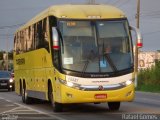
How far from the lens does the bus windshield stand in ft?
60.0

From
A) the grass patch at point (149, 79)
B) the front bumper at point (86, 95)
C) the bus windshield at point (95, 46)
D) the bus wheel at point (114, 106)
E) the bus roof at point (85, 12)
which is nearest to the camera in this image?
the front bumper at point (86, 95)

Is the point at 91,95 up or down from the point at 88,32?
down

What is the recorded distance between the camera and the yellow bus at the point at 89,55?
18.1 metres

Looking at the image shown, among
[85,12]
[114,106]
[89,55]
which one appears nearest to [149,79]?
[114,106]

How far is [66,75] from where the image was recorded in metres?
18.2

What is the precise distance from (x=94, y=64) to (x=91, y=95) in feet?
3.35

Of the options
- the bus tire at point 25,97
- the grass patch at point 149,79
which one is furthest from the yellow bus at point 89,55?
the grass patch at point 149,79

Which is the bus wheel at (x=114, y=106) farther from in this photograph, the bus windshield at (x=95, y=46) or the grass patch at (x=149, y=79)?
the grass patch at (x=149, y=79)

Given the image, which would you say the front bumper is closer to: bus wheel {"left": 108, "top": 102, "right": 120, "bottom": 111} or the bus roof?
bus wheel {"left": 108, "top": 102, "right": 120, "bottom": 111}

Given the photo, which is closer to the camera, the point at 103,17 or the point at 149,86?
the point at 103,17

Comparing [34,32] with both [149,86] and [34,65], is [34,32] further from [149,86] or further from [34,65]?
[149,86]

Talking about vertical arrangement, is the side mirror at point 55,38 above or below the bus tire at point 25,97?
above

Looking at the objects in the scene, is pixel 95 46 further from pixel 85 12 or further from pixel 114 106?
pixel 114 106

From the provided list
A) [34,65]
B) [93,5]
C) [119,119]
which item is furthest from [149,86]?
[119,119]
